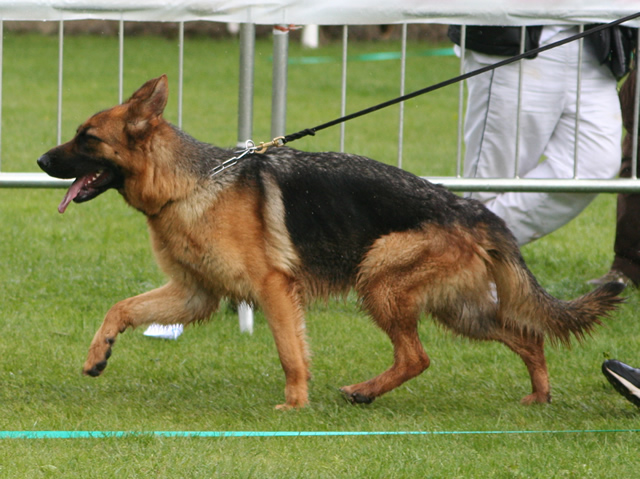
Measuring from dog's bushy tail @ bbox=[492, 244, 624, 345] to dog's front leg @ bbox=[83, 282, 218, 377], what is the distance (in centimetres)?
148

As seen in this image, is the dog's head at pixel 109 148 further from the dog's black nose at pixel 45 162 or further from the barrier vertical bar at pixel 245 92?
the barrier vertical bar at pixel 245 92

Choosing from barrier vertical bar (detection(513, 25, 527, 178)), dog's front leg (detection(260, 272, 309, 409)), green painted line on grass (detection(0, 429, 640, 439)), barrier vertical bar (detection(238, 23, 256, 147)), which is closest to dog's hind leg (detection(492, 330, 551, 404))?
green painted line on grass (detection(0, 429, 640, 439))

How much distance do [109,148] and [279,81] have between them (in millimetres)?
1738

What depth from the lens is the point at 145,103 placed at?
4625 millimetres

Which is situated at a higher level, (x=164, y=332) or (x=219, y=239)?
(x=219, y=239)

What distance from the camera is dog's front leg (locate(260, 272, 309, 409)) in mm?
4695

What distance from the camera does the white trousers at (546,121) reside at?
599 cm

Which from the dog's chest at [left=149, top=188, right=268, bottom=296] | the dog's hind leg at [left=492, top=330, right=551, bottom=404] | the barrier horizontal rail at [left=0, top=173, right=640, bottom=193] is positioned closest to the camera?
the dog's chest at [left=149, top=188, right=268, bottom=296]

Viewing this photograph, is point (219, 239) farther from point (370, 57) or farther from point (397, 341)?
point (370, 57)

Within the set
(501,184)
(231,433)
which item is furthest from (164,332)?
(501,184)

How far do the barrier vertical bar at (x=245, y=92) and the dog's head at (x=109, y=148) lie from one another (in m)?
1.38

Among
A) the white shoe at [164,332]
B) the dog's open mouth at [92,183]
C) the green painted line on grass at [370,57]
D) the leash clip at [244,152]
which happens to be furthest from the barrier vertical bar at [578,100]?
the green painted line on grass at [370,57]

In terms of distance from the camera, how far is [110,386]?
5043 millimetres

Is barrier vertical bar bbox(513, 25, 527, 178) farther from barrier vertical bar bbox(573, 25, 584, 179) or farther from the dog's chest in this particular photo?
the dog's chest
